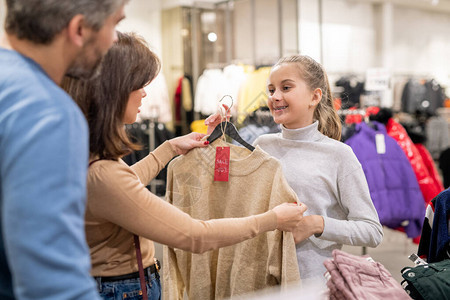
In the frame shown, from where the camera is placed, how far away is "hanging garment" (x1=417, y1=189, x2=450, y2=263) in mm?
1623

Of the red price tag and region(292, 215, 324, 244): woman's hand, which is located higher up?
the red price tag

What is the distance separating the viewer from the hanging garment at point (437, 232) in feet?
5.32

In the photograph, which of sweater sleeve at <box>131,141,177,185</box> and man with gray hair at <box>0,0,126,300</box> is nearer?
man with gray hair at <box>0,0,126,300</box>

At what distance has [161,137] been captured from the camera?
248 inches

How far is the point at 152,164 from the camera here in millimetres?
1712

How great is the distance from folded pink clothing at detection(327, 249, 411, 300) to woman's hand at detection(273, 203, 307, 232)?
16 centimetres

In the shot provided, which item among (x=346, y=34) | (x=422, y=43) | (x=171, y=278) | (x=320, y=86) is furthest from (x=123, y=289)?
(x=422, y=43)

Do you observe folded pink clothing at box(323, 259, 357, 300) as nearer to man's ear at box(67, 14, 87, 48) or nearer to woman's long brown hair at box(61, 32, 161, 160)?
woman's long brown hair at box(61, 32, 161, 160)

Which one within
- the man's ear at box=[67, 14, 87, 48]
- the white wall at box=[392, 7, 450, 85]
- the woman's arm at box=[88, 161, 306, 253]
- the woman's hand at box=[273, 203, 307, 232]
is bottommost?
the woman's hand at box=[273, 203, 307, 232]

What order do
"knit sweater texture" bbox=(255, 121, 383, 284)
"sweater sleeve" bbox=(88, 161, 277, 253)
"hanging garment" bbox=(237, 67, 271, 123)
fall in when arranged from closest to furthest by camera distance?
"sweater sleeve" bbox=(88, 161, 277, 253) < "knit sweater texture" bbox=(255, 121, 383, 284) < "hanging garment" bbox=(237, 67, 271, 123)

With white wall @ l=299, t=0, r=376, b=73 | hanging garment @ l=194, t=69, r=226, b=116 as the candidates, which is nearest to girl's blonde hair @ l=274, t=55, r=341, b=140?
hanging garment @ l=194, t=69, r=226, b=116

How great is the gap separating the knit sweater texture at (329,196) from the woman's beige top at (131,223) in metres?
0.40

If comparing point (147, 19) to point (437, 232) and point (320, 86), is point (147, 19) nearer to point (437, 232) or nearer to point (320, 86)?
point (320, 86)

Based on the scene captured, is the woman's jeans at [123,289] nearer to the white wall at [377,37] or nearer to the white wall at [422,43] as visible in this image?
the white wall at [377,37]
